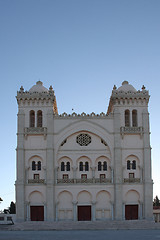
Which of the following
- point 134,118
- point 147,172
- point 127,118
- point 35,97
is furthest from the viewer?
point 134,118

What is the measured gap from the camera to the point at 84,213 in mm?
52750

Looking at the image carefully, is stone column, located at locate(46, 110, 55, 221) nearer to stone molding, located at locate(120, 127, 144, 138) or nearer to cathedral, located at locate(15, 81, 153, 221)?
cathedral, located at locate(15, 81, 153, 221)

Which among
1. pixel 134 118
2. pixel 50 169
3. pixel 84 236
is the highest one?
pixel 134 118

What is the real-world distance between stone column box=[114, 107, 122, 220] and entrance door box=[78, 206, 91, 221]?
137 inches

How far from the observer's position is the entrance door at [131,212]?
172 feet

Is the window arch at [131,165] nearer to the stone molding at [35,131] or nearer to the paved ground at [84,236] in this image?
the stone molding at [35,131]

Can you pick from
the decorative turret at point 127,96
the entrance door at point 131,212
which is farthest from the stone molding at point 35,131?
the entrance door at point 131,212

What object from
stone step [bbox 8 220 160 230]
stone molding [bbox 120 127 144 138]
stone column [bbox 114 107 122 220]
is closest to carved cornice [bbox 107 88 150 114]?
stone column [bbox 114 107 122 220]

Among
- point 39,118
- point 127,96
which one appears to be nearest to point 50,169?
point 39,118

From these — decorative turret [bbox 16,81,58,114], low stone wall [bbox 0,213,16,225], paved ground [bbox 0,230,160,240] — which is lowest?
low stone wall [bbox 0,213,16,225]

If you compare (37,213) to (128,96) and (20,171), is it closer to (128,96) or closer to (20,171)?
(20,171)

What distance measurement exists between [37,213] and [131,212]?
12013 mm

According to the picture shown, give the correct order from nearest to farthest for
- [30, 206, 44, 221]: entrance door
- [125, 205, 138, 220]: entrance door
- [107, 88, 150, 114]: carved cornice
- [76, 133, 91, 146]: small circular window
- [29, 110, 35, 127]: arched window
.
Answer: [30, 206, 44, 221]: entrance door, [125, 205, 138, 220]: entrance door, [76, 133, 91, 146]: small circular window, [107, 88, 150, 114]: carved cornice, [29, 110, 35, 127]: arched window

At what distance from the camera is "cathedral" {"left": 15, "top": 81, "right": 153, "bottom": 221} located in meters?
52.4
